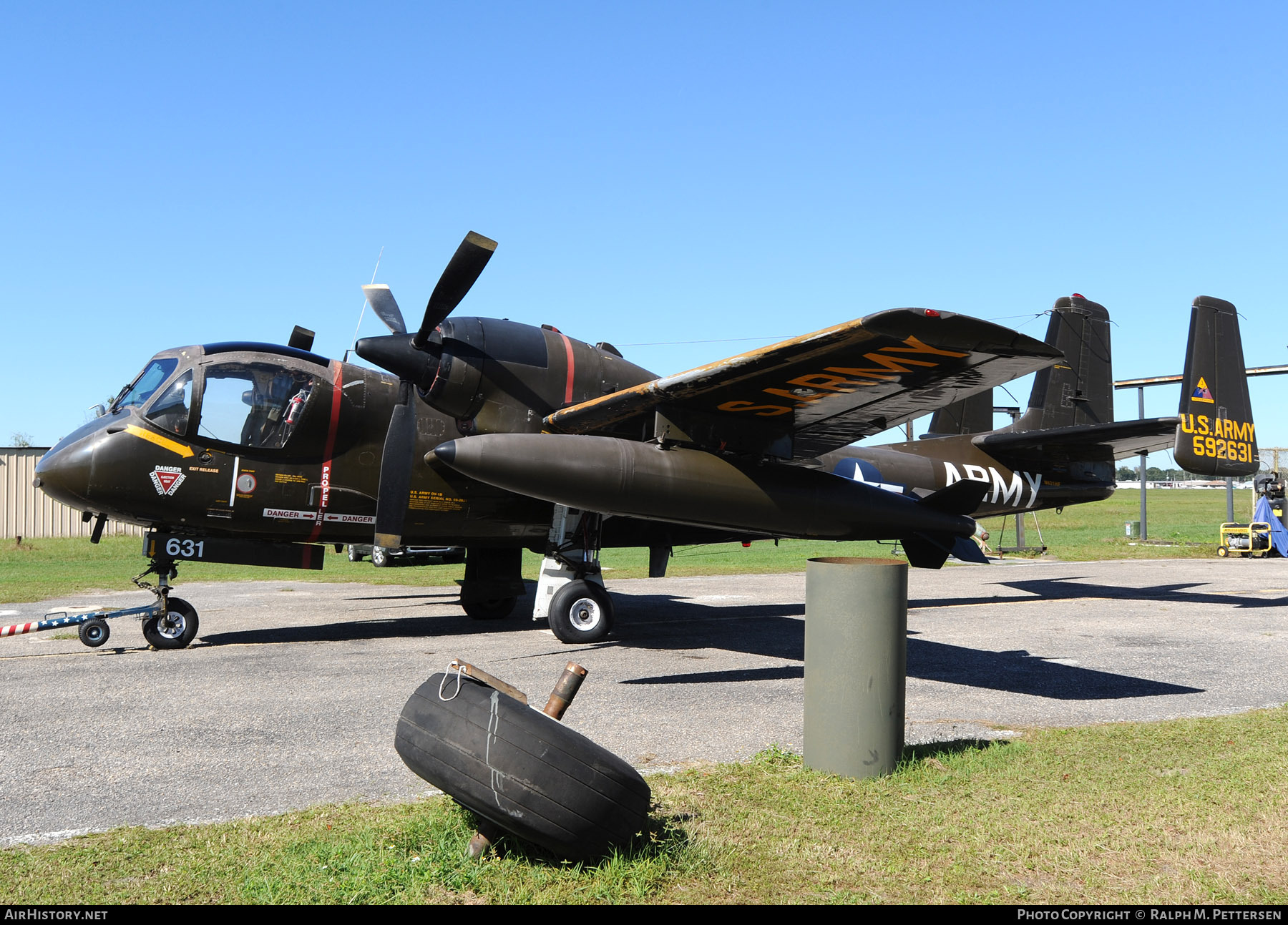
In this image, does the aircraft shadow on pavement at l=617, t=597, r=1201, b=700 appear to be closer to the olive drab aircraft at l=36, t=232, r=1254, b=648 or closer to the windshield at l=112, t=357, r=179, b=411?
the olive drab aircraft at l=36, t=232, r=1254, b=648

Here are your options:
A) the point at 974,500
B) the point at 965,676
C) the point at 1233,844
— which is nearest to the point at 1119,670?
the point at 965,676

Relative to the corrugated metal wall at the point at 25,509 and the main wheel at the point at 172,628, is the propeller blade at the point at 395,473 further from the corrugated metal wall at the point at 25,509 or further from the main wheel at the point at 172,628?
the corrugated metal wall at the point at 25,509

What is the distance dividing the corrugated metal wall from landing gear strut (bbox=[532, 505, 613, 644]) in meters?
35.2

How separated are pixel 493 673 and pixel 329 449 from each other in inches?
161

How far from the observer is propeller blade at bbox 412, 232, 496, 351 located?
33.7 ft

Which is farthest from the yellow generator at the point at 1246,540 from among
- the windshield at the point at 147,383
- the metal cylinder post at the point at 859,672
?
the windshield at the point at 147,383

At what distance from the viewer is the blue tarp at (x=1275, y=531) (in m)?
26.5

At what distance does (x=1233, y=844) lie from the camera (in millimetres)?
4117

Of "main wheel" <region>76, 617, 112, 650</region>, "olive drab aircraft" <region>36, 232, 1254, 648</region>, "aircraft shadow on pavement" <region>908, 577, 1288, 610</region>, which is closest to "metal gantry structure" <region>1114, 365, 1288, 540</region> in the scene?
"aircraft shadow on pavement" <region>908, 577, 1288, 610</region>

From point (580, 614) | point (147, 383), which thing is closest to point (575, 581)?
point (580, 614)

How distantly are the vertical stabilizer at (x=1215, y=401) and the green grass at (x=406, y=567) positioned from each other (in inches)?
395

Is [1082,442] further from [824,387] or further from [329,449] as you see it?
[329,449]

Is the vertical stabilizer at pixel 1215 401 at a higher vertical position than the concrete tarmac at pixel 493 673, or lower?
higher
